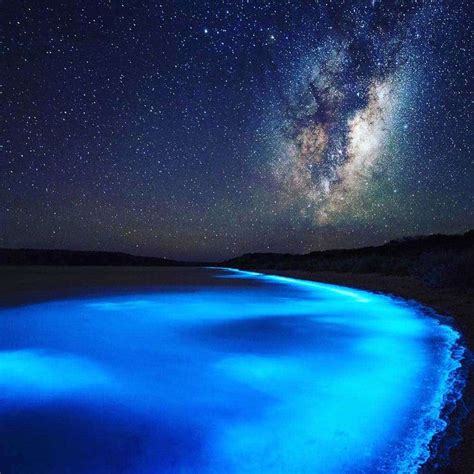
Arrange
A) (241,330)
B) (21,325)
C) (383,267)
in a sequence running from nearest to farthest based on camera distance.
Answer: (241,330) < (21,325) < (383,267)

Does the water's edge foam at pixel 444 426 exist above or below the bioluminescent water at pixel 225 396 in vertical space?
above

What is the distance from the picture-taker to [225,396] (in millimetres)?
4000

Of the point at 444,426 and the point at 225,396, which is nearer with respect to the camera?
the point at 444,426

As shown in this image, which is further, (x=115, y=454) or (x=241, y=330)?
(x=241, y=330)

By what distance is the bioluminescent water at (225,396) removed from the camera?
2719mm

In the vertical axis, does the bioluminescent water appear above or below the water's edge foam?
below

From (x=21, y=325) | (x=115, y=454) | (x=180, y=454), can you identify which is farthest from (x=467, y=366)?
(x=21, y=325)

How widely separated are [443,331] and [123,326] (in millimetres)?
6017

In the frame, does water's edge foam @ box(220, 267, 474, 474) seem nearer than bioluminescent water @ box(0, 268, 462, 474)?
Yes

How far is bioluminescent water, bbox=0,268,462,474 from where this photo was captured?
272 centimetres

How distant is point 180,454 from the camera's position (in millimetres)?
2811

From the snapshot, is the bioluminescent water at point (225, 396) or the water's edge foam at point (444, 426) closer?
the water's edge foam at point (444, 426)

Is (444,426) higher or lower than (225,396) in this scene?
higher

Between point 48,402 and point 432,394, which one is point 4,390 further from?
point 432,394
